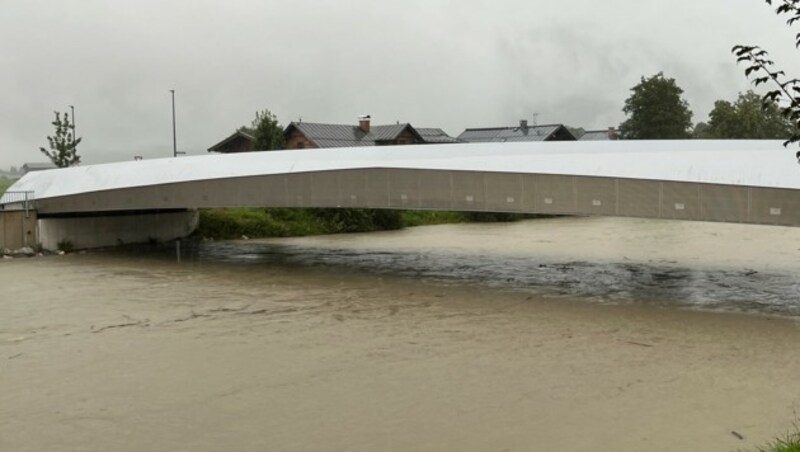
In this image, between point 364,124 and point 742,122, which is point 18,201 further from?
point 742,122

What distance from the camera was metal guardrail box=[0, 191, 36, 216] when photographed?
21156mm

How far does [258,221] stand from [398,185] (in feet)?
39.2

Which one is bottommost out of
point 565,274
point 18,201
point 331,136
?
point 565,274

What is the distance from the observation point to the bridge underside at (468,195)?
12.7m

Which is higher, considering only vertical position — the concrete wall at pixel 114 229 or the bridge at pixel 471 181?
the bridge at pixel 471 181

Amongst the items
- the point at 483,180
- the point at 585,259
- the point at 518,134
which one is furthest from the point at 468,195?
the point at 518,134

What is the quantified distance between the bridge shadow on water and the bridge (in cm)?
145

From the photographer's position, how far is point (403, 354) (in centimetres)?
950

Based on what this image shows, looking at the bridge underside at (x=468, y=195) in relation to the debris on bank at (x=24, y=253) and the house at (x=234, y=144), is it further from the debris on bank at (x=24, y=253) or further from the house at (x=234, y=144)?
the house at (x=234, y=144)

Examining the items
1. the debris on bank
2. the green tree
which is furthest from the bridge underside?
the green tree

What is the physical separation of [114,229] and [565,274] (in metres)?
14.0

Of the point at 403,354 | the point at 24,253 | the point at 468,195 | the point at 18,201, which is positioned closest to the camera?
the point at 403,354

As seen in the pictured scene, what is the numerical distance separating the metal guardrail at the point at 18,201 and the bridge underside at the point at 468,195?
0.92 feet

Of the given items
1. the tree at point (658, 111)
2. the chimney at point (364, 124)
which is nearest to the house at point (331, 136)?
the chimney at point (364, 124)
